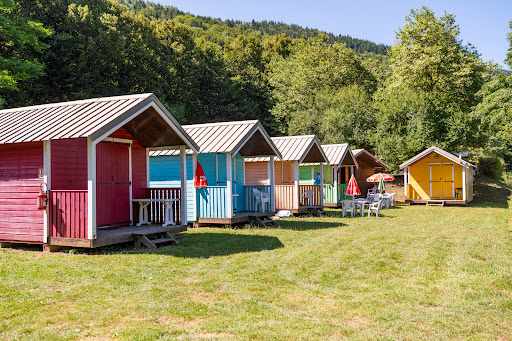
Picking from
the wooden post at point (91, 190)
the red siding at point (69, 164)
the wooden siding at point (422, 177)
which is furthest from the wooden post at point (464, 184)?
the wooden post at point (91, 190)

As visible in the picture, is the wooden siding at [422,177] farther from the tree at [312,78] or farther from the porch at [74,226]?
the porch at [74,226]

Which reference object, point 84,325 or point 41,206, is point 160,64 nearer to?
point 41,206

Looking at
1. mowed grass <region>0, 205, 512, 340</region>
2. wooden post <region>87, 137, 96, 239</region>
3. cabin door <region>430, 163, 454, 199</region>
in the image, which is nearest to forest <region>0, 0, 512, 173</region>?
cabin door <region>430, 163, 454, 199</region>

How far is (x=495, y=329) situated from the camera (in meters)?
4.96

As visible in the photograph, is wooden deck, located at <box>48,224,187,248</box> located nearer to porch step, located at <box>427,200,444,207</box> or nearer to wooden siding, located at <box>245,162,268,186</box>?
wooden siding, located at <box>245,162,268,186</box>

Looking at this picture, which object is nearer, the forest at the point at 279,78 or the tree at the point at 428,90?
the forest at the point at 279,78

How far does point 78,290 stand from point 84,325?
63.8 inches

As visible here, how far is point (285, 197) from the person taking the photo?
61.2ft

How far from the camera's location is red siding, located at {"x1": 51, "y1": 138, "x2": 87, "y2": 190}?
32.8ft

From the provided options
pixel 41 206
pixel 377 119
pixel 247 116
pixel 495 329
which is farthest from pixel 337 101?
pixel 495 329

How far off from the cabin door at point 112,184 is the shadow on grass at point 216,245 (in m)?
1.65

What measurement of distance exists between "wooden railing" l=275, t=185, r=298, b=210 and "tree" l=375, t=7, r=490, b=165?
49.0ft

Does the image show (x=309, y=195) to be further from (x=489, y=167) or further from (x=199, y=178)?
(x=489, y=167)

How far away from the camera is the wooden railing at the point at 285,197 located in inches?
728
